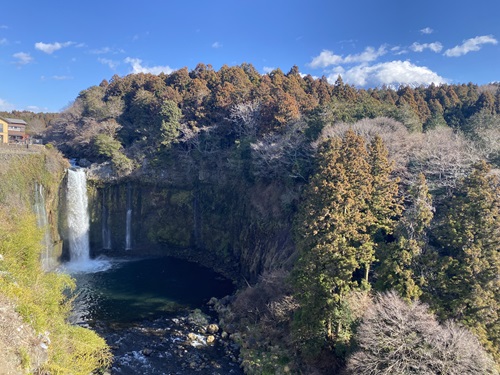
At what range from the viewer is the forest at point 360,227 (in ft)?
47.1

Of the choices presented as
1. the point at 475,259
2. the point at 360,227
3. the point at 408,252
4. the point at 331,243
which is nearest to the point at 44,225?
the point at 331,243

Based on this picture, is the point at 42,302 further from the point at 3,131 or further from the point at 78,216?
the point at 3,131

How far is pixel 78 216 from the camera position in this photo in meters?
34.5

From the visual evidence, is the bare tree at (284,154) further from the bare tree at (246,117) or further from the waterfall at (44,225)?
the waterfall at (44,225)

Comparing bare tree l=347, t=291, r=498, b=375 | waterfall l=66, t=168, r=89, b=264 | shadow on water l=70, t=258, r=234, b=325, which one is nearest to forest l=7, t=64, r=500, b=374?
bare tree l=347, t=291, r=498, b=375

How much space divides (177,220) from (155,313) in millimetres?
15063

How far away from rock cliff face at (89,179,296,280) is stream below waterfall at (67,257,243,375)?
Answer: 2.28 meters

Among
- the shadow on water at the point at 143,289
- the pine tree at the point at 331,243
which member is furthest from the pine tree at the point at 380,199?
the shadow on water at the point at 143,289

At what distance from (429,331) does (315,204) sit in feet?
24.7

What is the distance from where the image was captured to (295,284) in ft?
59.0

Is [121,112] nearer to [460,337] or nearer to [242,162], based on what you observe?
[242,162]

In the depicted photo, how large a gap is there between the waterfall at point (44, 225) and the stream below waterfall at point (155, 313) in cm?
220

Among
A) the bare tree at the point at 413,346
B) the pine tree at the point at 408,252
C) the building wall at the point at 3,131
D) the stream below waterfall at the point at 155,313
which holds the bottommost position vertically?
the stream below waterfall at the point at 155,313

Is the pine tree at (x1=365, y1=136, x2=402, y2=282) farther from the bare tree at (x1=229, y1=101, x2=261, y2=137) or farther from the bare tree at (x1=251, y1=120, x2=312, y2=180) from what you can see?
the bare tree at (x1=229, y1=101, x2=261, y2=137)
